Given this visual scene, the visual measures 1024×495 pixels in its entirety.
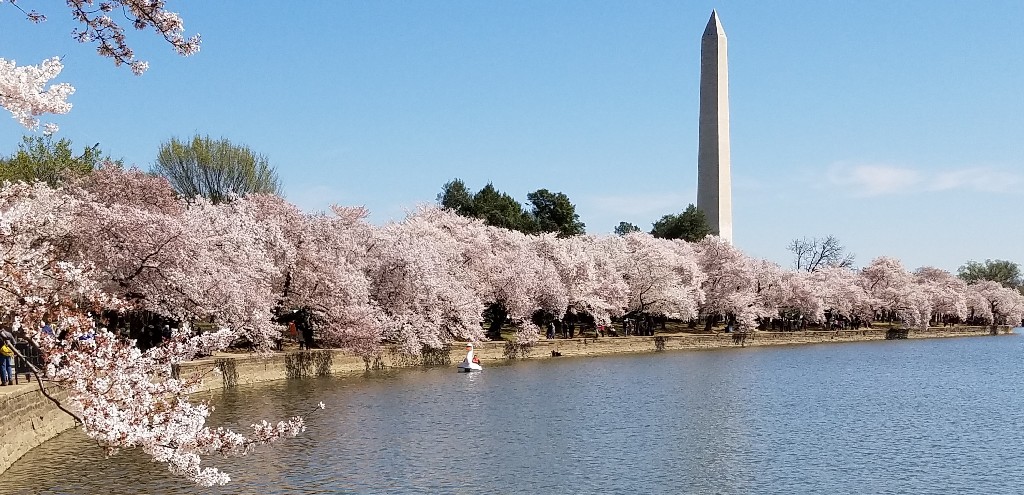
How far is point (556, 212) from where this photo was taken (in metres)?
92.9

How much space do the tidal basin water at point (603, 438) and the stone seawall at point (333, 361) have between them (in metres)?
0.69

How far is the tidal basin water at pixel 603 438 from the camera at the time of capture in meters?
19.2

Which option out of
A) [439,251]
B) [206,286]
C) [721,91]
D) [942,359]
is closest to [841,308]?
[721,91]

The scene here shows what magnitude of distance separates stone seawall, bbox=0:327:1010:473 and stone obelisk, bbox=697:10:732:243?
14.0 meters

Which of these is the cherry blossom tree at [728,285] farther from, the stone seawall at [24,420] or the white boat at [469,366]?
the stone seawall at [24,420]

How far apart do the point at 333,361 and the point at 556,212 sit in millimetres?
54583

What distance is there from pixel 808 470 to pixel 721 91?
2421 inches

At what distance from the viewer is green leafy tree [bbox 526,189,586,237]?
3625 inches

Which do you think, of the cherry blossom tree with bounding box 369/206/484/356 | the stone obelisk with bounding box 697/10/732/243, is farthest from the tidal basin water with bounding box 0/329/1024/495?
the stone obelisk with bounding box 697/10/732/243

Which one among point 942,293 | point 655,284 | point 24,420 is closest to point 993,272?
point 942,293

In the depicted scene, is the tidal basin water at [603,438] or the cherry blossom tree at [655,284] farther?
the cherry blossom tree at [655,284]

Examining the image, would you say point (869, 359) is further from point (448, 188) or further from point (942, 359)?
point (448, 188)

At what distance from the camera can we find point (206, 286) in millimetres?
34219

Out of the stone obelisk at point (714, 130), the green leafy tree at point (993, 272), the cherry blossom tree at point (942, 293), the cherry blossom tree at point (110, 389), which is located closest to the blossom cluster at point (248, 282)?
the cherry blossom tree at point (110, 389)
